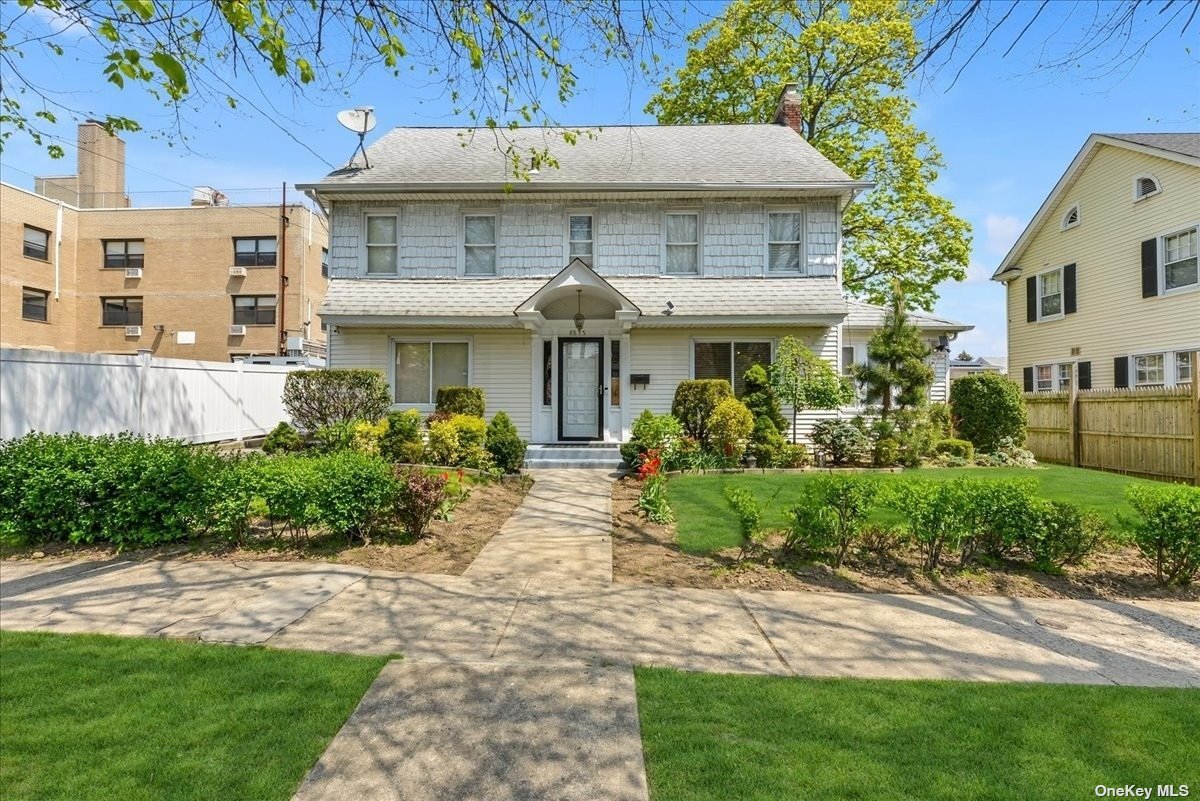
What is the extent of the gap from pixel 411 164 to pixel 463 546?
1174 centimetres

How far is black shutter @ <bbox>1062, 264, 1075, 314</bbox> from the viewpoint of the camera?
711 inches

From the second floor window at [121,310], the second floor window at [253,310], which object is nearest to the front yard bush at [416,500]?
the second floor window at [253,310]

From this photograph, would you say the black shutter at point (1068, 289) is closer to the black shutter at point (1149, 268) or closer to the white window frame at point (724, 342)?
the black shutter at point (1149, 268)

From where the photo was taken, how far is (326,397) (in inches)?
457

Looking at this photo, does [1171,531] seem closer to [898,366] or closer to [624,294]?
[898,366]

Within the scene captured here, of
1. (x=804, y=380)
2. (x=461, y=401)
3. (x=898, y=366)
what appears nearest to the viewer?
(x=804, y=380)

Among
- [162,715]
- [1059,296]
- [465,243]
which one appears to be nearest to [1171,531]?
[162,715]

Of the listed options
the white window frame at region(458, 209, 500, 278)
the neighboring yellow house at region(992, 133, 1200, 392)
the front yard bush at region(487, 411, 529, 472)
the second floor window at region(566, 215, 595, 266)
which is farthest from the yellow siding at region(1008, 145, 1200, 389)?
the white window frame at region(458, 209, 500, 278)

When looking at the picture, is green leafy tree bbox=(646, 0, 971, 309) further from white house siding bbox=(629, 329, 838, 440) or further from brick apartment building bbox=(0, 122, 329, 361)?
brick apartment building bbox=(0, 122, 329, 361)

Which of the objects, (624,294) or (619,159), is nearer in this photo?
(624,294)

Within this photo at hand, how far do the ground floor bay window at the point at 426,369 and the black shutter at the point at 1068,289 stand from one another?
18.7m

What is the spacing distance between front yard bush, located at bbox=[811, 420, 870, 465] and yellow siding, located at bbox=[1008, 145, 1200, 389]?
9302 mm

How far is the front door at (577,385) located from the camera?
44.3ft

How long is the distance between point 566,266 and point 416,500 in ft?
26.4
